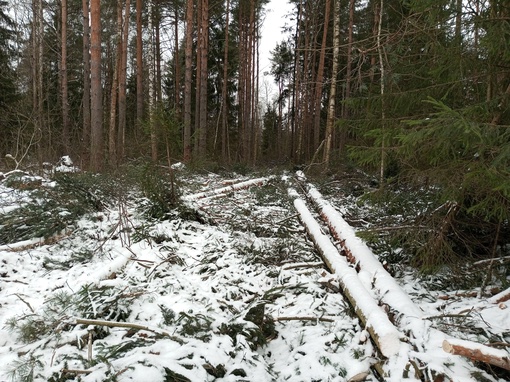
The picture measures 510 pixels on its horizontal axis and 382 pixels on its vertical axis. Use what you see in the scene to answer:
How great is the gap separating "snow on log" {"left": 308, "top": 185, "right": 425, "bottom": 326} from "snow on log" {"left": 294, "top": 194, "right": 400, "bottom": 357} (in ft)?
0.48

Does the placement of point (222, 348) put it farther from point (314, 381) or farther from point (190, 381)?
point (314, 381)

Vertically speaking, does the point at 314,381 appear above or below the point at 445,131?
below

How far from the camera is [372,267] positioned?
10.7 feet

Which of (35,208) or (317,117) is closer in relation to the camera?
(35,208)

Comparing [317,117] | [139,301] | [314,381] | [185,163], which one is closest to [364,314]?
[314,381]

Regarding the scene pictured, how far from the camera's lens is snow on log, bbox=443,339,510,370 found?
179 centimetres

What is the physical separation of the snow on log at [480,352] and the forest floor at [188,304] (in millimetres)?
98

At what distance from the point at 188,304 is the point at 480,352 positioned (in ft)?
7.63

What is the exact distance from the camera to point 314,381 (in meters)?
2.14

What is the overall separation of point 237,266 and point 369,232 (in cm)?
175

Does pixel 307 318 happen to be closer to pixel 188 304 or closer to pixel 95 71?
pixel 188 304

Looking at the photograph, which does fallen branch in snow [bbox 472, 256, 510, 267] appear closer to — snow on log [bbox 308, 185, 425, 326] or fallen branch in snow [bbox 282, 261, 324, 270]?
snow on log [bbox 308, 185, 425, 326]

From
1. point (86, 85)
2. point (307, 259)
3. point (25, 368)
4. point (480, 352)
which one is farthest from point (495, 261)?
point (86, 85)

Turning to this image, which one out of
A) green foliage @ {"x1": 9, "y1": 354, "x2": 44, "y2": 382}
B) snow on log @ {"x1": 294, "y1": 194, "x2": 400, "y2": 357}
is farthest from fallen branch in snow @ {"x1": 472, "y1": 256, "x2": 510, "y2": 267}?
green foliage @ {"x1": 9, "y1": 354, "x2": 44, "y2": 382}
